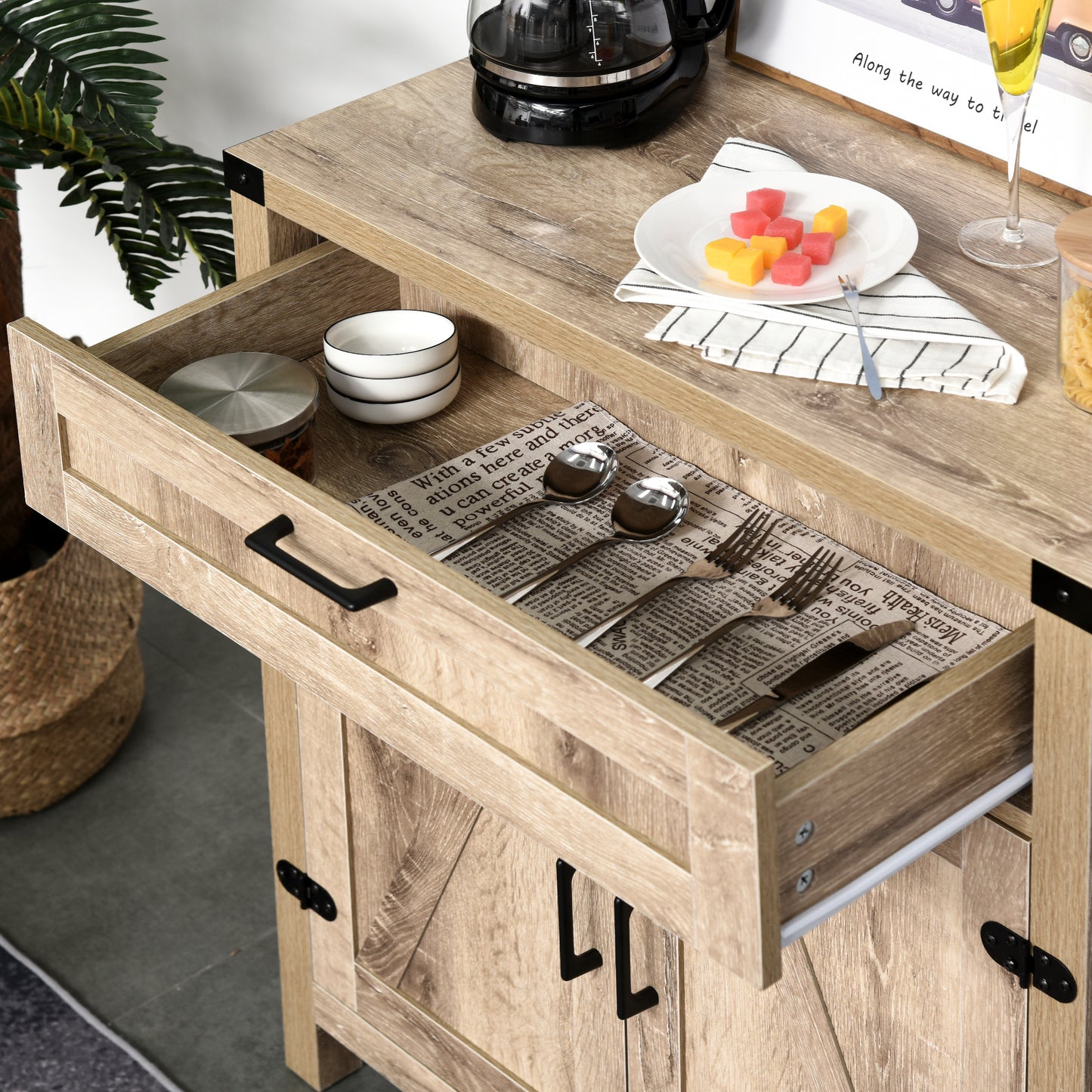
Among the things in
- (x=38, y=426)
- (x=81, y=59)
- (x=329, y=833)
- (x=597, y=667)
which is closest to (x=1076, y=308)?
(x=597, y=667)

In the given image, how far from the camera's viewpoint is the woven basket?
1940 mm

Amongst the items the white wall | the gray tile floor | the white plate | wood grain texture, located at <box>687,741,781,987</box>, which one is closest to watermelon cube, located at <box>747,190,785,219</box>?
the white plate

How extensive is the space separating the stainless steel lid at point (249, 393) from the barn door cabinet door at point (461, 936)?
0.81 ft

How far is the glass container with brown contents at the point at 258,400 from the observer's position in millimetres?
1202

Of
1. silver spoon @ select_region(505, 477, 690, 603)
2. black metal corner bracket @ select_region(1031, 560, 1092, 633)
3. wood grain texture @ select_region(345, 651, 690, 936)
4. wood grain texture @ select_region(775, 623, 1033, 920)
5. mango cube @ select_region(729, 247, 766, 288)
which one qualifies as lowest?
wood grain texture @ select_region(345, 651, 690, 936)

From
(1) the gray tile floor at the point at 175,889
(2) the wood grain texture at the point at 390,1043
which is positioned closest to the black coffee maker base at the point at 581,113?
(2) the wood grain texture at the point at 390,1043

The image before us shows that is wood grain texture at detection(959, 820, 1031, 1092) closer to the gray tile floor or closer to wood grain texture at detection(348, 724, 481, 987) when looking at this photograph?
wood grain texture at detection(348, 724, 481, 987)

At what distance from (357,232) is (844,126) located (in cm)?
41

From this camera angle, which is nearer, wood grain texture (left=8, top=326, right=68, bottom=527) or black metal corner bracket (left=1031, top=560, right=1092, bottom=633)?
black metal corner bracket (left=1031, top=560, right=1092, bottom=633)

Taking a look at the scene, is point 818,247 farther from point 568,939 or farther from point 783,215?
point 568,939

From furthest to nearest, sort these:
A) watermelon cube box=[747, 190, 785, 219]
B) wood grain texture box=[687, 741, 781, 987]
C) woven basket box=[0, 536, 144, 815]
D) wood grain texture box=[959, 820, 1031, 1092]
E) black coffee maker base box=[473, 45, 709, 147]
Result: woven basket box=[0, 536, 144, 815] → black coffee maker base box=[473, 45, 709, 147] → watermelon cube box=[747, 190, 785, 219] → wood grain texture box=[959, 820, 1031, 1092] → wood grain texture box=[687, 741, 781, 987]

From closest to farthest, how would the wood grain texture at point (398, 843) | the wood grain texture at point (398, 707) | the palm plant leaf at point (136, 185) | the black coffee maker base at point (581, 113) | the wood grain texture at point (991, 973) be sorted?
the wood grain texture at point (398, 707) < the wood grain texture at point (991, 973) < the black coffee maker base at point (581, 113) < the wood grain texture at point (398, 843) < the palm plant leaf at point (136, 185)

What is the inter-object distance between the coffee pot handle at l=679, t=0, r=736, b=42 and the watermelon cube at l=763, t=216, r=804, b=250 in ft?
0.81

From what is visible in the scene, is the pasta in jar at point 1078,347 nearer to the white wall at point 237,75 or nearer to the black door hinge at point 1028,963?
the black door hinge at point 1028,963
